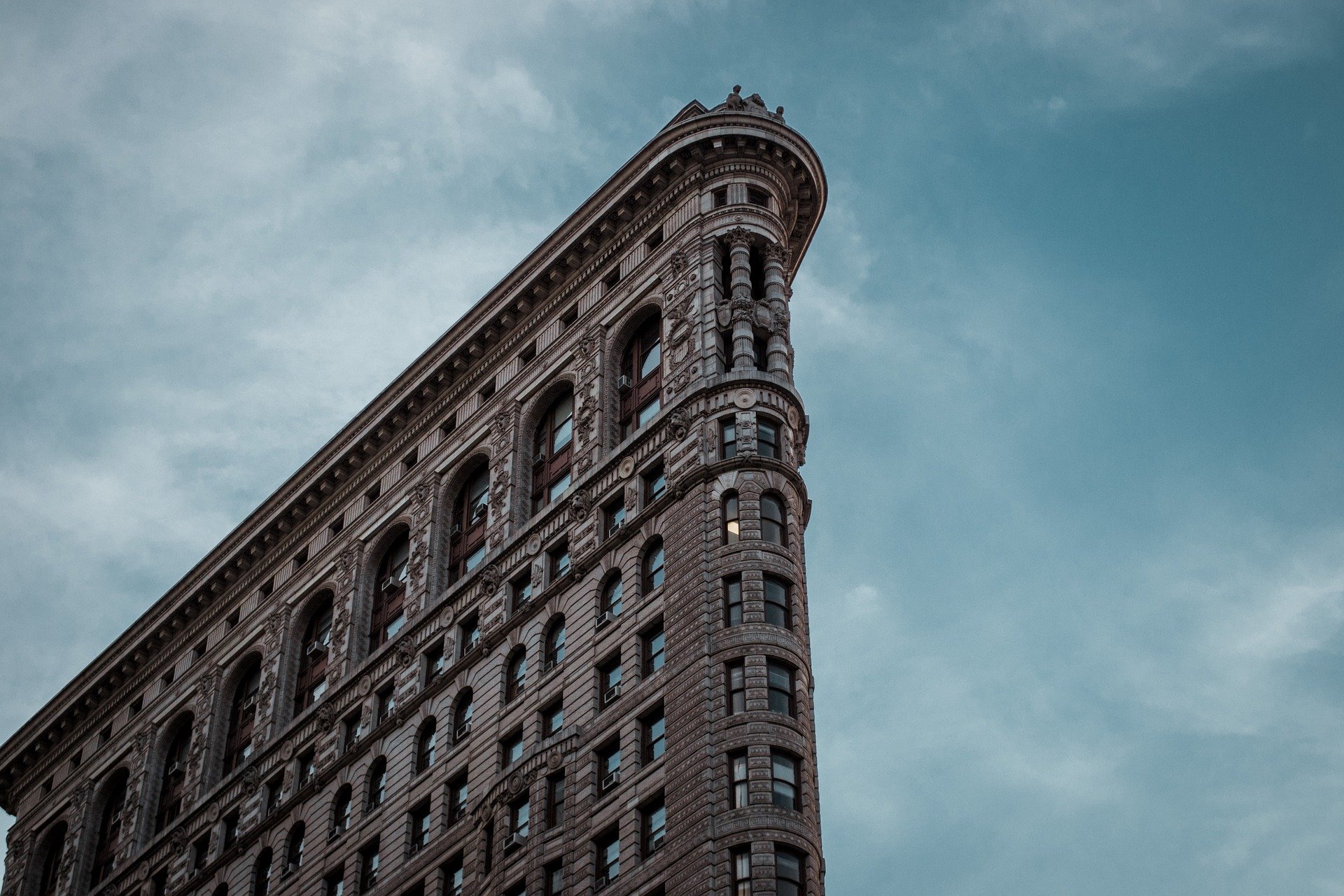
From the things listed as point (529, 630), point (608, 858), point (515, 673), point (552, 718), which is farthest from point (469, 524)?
point (608, 858)

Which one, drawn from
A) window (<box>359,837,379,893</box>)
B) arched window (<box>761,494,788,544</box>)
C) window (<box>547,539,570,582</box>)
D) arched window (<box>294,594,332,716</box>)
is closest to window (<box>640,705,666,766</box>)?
arched window (<box>761,494,788,544</box>)

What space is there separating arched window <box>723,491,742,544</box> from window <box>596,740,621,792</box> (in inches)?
327

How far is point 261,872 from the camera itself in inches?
3396

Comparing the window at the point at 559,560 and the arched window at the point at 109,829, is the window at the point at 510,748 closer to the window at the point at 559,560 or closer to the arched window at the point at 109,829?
the window at the point at 559,560

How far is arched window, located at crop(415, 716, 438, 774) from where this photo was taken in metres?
80.2

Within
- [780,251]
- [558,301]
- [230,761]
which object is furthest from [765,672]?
[230,761]

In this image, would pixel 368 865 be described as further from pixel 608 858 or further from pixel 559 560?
pixel 608 858

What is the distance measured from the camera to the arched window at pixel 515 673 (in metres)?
77.6

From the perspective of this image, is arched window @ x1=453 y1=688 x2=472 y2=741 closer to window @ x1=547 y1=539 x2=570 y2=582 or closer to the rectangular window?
window @ x1=547 y1=539 x2=570 y2=582

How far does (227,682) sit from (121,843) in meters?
8.98

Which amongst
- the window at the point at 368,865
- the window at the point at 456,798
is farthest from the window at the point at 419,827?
the window at the point at 368,865

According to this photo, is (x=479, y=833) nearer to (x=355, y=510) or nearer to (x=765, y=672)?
(x=765, y=672)

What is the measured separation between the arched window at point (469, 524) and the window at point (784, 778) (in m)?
23.6

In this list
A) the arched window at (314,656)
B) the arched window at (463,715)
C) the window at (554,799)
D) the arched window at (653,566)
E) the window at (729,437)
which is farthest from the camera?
the arched window at (314,656)
